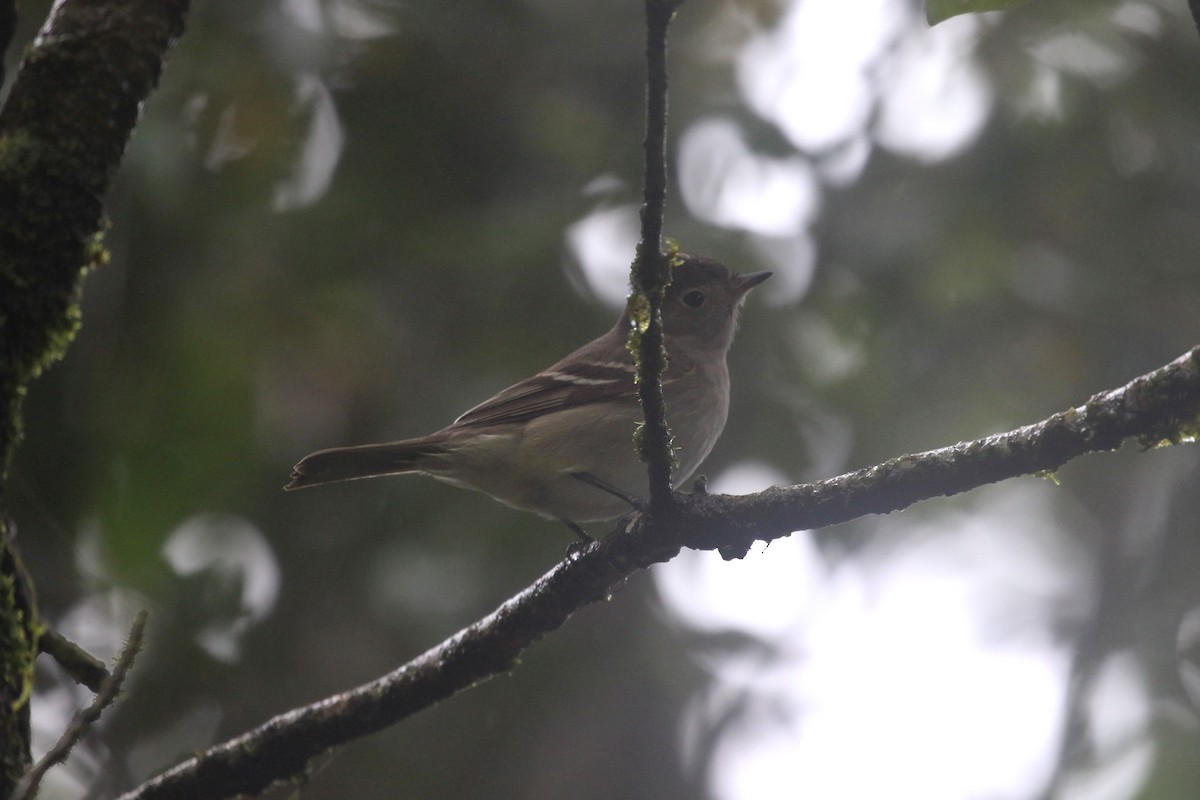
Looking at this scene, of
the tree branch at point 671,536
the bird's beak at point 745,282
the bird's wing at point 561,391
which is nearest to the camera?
the tree branch at point 671,536

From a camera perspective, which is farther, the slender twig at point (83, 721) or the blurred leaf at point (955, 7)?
the blurred leaf at point (955, 7)

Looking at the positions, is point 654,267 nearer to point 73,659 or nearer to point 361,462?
point 73,659

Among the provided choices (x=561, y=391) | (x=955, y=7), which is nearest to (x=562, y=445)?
(x=561, y=391)

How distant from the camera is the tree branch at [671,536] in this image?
232cm

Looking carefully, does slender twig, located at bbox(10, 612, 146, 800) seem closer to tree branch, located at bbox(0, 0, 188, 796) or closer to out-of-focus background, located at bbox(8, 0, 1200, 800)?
tree branch, located at bbox(0, 0, 188, 796)

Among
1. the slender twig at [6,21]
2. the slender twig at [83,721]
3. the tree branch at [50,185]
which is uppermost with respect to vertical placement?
the slender twig at [6,21]

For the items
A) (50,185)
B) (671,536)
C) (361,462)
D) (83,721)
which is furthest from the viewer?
(361,462)

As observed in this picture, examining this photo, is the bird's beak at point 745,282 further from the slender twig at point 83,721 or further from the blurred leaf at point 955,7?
the slender twig at point 83,721

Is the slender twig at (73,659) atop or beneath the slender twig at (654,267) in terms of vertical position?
beneath

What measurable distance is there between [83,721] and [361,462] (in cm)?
282

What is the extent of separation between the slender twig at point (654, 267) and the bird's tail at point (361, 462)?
2.04 m

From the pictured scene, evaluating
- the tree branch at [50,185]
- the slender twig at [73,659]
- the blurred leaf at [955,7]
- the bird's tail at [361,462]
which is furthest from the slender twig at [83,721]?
the bird's tail at [361,462]

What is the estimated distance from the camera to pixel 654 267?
2637mm

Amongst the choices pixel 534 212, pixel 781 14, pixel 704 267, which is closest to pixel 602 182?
pixel 534 212
